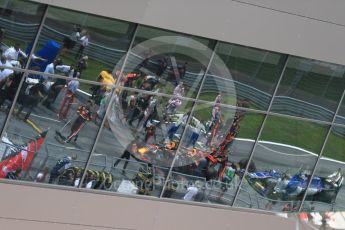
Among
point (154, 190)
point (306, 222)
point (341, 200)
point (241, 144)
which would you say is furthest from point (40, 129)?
point (341, 200)

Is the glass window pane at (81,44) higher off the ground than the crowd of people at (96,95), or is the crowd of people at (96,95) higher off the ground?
the glass window pane at (81,44)

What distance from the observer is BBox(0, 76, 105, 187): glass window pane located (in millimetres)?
17734

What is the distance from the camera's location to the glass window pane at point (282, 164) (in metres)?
20.2

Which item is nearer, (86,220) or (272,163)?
(86,220)

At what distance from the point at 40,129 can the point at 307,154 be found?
6.23m

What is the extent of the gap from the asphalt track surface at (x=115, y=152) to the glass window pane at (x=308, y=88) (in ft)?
3.20

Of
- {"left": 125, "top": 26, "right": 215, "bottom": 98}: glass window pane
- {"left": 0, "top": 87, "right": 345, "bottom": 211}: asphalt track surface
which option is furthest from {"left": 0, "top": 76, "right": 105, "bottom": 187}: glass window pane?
{"left": 125, "top": 26, "right": 215, "bottom": 98}: glass window pane

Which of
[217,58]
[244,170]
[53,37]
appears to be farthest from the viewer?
[244,170]

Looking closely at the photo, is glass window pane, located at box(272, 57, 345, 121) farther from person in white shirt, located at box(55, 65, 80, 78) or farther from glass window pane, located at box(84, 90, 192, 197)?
person in white shirt, located at box(55, 65, 80, 78)

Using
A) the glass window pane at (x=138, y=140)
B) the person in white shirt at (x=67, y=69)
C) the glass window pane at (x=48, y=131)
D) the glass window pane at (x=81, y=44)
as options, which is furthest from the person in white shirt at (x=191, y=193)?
the person in white shirt at (x=67, y=69)

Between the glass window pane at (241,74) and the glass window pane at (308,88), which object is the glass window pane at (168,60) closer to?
the glass window pane at (241,74)

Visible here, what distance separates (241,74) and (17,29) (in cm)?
481

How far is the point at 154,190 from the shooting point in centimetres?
1973

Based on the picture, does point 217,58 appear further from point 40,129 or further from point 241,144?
point 40,129
